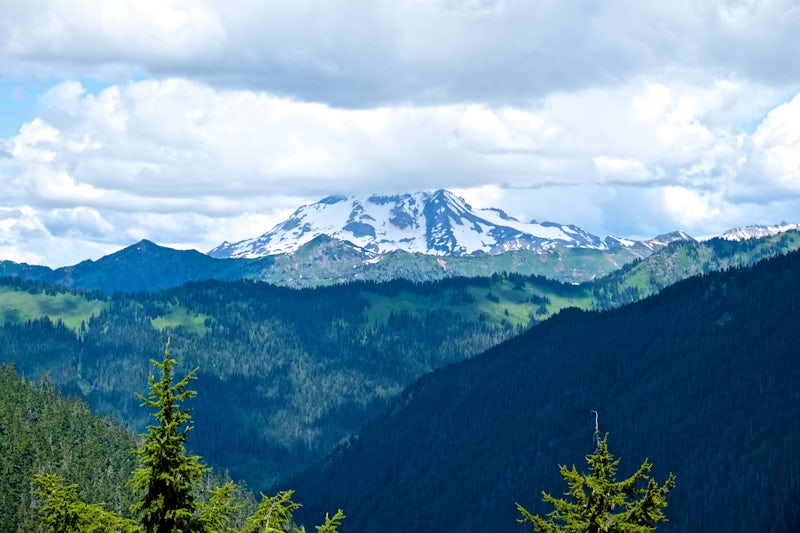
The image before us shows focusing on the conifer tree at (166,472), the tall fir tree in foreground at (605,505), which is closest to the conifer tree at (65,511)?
the conifer tree at (166,472)

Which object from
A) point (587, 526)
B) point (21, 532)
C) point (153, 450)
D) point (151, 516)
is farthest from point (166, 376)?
point (21, 532)

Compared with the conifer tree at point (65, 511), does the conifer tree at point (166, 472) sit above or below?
above

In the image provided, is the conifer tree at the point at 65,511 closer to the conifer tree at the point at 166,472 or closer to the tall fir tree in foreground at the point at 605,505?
the conifer tree at the point at 166,472

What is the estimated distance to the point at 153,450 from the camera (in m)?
32.7

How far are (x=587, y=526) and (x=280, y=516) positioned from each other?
1140cm

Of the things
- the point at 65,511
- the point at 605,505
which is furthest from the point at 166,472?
the point at 605,505

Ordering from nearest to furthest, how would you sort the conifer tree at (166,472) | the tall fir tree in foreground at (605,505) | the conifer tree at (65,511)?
the conifer tree at (166,472)
the tall fir tree in foreground at (605,505)
the conifer tree at (65,511)

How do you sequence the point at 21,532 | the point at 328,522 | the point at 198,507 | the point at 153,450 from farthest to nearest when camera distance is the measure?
the point at 21,532, the point at 328,522, the point at 198,507, the point at 153,450

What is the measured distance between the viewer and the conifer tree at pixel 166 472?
3262 centimetres

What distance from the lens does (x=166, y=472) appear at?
108 ft

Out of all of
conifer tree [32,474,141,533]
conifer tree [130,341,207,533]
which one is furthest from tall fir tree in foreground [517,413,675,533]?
conifer tree [32,474,141,533]

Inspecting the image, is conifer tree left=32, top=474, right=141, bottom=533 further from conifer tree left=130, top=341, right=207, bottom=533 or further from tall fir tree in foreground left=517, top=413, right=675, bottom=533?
tall fir tree in foreground left=517, top=413, right=675, bottom=533

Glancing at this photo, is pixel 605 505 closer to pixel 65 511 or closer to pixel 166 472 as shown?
pixel 166 472

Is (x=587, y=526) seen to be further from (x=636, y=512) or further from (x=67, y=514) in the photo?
(x=67, y=514)
